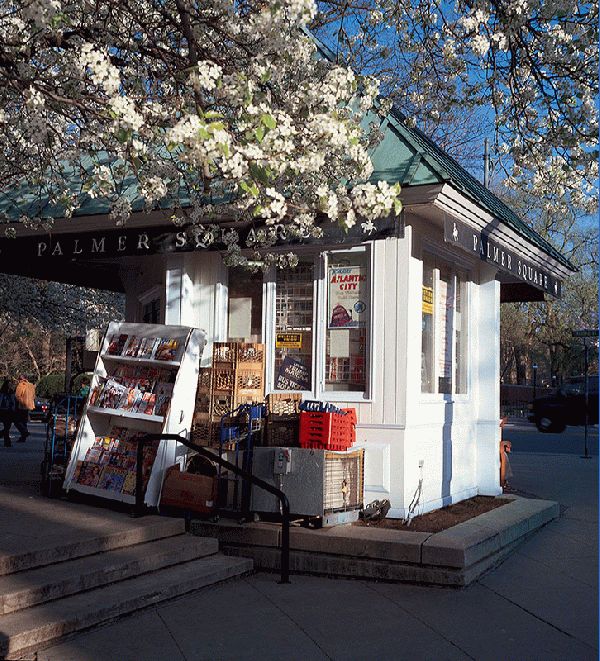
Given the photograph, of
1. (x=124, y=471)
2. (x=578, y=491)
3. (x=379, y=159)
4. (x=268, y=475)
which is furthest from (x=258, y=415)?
(x=578, y=491)

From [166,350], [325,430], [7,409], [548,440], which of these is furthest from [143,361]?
[548,440]

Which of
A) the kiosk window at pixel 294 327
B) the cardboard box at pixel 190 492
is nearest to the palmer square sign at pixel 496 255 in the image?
the kiosk window at pixel 294 327

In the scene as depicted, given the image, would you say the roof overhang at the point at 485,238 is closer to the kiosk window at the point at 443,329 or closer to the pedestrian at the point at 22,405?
the kiosk window at the point at 443,329

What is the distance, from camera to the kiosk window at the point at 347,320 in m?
8.88

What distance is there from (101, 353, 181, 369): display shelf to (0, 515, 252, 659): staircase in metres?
1.58

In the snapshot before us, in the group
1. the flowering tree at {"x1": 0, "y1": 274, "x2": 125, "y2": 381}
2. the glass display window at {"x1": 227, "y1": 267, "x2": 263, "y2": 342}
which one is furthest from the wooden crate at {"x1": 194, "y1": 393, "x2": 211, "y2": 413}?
the flowering tree at {"x1": 0, "y1": 274, "x2": 125, "y2": 381}

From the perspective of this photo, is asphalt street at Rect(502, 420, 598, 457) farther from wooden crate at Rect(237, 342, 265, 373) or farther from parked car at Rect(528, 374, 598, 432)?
wooden crate at Rect(237, 342, 265, 373)

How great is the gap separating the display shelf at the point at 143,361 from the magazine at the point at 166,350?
2.7 inches

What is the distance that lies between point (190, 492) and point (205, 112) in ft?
12.1

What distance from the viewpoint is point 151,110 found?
22.0 ft

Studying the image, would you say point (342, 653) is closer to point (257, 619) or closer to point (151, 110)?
point (257, 619)

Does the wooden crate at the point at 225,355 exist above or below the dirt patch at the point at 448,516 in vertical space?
above

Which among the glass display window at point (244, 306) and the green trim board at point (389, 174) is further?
the glass display window at point (244, 306)

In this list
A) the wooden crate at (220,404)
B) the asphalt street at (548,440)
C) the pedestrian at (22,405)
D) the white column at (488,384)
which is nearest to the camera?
the wooden crate at (220,404)
